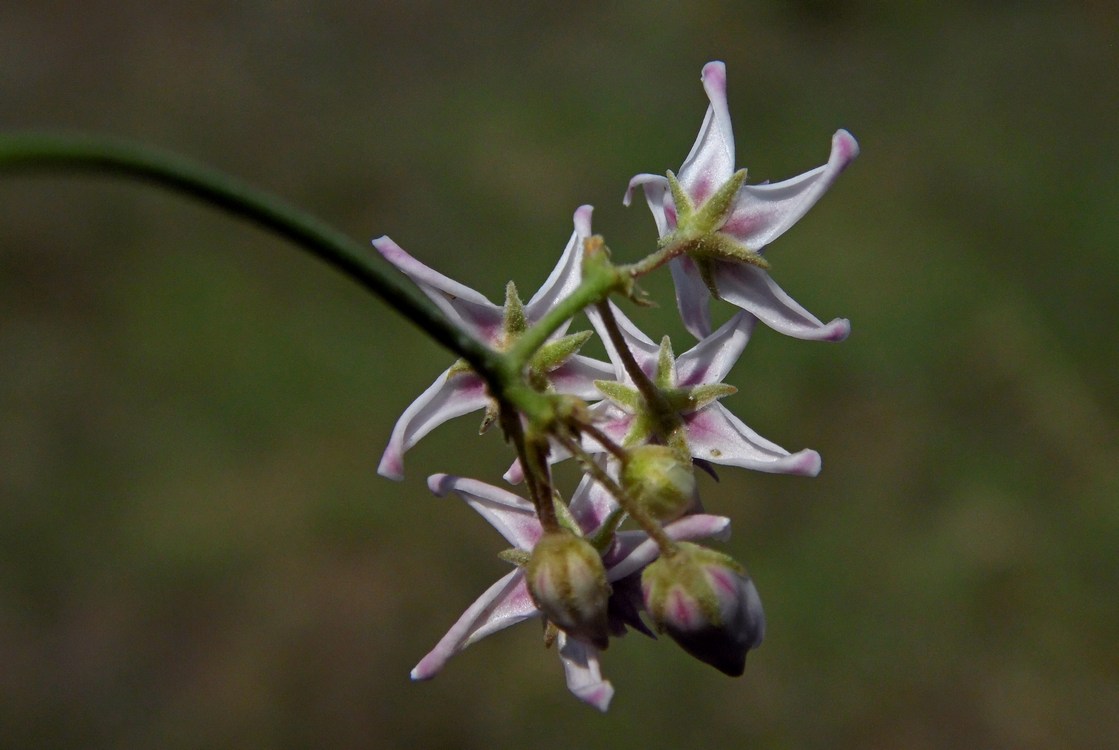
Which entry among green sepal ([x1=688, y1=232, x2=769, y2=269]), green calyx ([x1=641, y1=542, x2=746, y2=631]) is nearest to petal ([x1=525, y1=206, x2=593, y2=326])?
green sepal ([x1=688, y1=232, x2=769, y2=269])

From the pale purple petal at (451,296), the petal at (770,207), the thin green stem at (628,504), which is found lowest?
the thin green stem at (628,504)

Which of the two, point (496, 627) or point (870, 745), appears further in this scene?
point (870, 745)

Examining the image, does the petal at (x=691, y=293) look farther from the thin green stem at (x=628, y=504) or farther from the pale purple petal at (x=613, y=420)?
the thin green stem at (x=628, y=504)

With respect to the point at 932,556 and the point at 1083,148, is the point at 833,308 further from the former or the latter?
the point at 1083,148

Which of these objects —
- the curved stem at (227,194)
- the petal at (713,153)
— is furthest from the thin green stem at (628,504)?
the petal at (713,153)

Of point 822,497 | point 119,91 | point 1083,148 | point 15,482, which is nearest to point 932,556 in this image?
point 822,497

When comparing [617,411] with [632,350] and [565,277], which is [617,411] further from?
[565,277]

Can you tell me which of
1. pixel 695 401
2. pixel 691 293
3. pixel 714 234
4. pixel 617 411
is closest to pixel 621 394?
pixel 617 411
